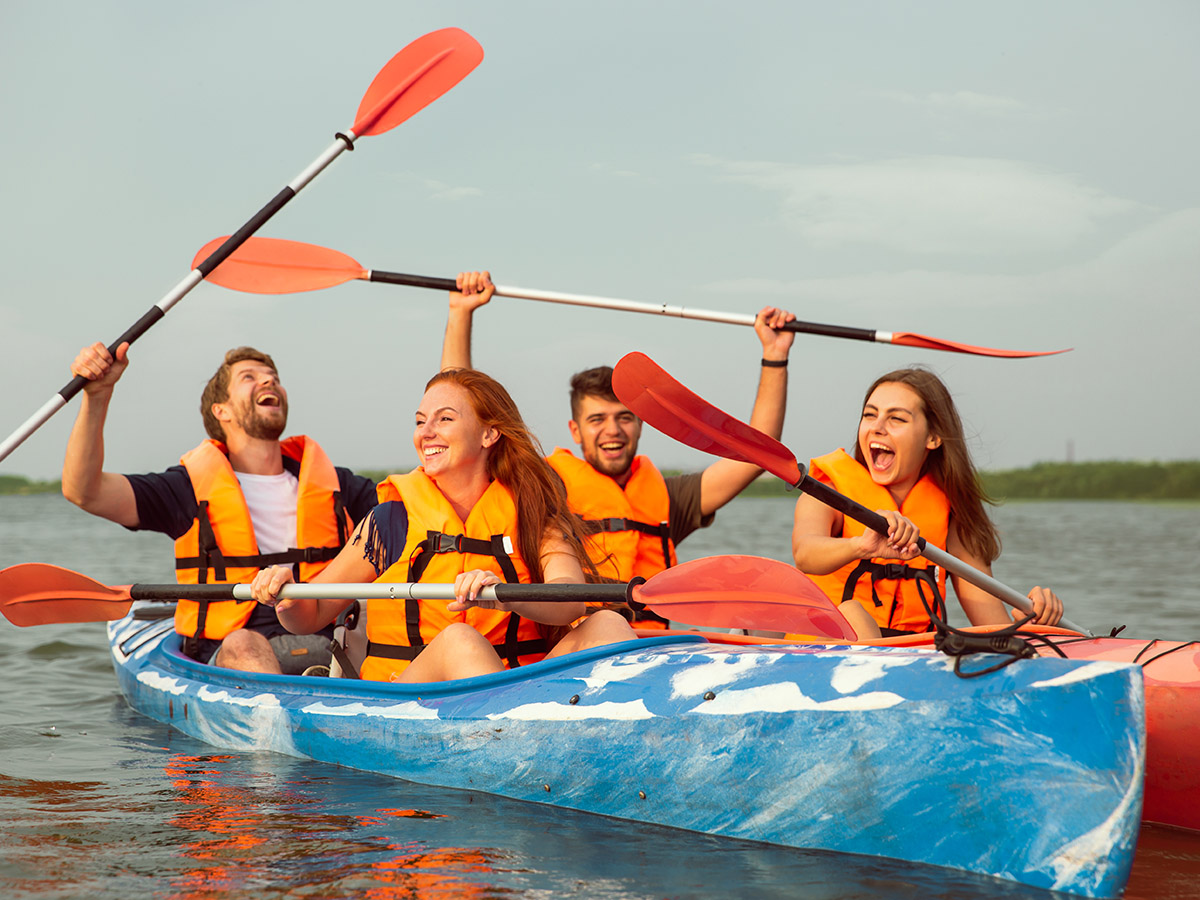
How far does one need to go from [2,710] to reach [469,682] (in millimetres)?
2765

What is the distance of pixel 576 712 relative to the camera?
9.27ft

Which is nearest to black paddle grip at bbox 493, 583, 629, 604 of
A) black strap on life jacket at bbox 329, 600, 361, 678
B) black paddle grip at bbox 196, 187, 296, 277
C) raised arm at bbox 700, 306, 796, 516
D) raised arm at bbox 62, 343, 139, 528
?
black strap on life jacket at bbox 329, 600, 361, 678

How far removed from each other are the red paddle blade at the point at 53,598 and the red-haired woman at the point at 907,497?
2437mm

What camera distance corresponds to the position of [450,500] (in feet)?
11.3

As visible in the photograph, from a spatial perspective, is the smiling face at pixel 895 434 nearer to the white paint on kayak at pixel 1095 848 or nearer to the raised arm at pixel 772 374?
the raised arm at pixel 772 374

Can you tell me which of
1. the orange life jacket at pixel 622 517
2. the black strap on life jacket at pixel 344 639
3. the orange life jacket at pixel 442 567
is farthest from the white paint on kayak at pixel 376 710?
the orange life jacket at pixel 622 517

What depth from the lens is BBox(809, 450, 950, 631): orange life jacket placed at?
3.73m

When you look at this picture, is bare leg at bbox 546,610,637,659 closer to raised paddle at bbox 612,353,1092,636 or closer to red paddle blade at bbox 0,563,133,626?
raised paddle at bbox 612,353,1092,636

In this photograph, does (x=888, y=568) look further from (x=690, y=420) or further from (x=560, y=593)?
(x=560, y=593)

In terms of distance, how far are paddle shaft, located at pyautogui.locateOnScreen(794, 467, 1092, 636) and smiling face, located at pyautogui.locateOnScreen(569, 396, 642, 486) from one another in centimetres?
127

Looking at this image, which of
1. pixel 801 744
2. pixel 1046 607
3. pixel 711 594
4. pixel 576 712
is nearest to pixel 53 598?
pixel 576 712

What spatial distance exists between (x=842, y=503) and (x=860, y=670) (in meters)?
0.66

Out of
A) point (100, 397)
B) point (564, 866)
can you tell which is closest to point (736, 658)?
point (564, 866)

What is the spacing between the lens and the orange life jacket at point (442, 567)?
3.31 metres
